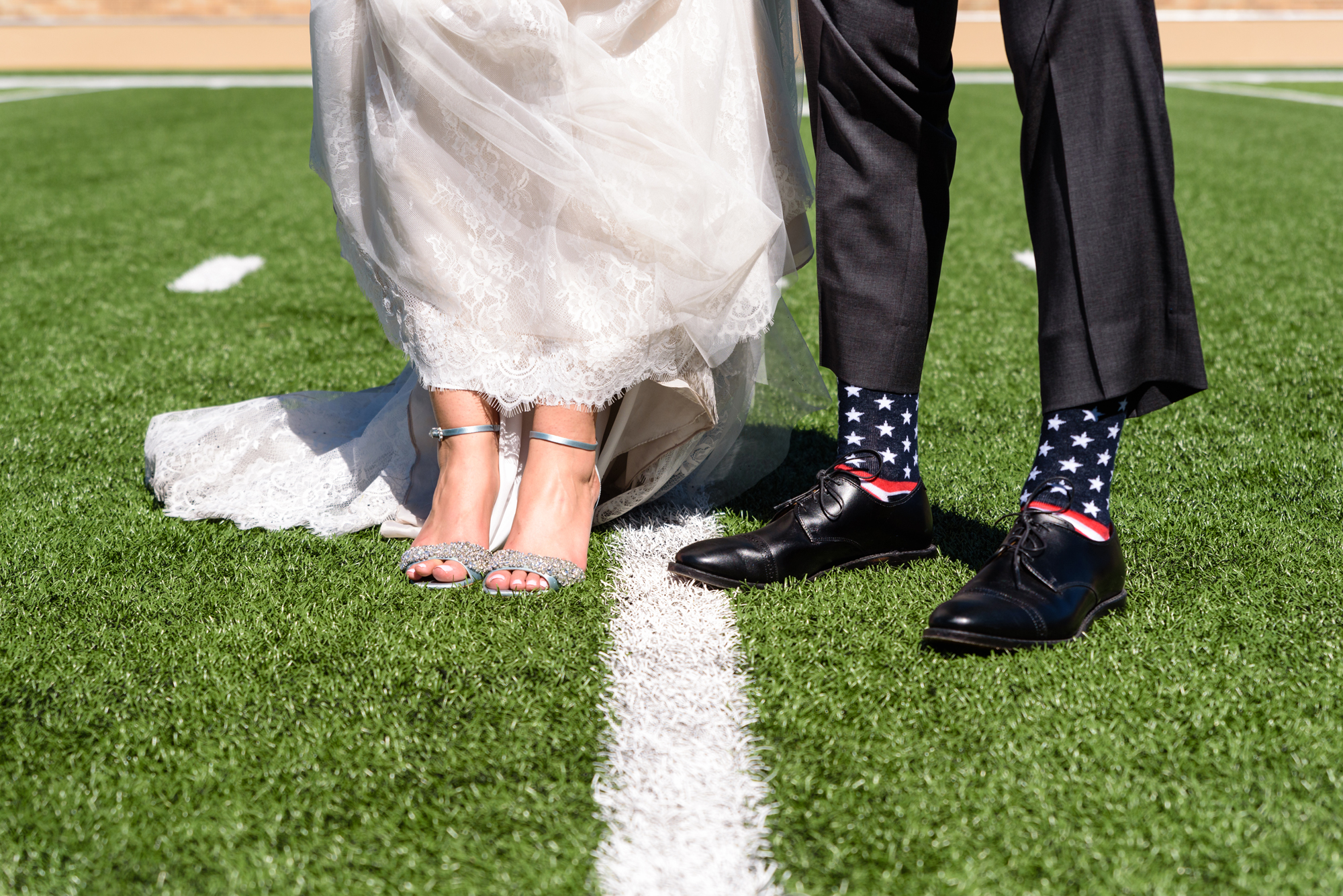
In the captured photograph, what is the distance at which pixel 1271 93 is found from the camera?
8.05 meters

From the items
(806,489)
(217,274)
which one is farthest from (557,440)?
(217,274)

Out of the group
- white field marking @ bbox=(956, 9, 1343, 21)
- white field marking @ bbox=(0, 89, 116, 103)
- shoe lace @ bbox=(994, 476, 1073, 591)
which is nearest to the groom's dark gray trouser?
shoe lace @ bbox=(994, 476, 1073, 591)

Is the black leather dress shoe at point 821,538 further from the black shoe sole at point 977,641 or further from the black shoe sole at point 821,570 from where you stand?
the black shoe sole at point 977,641

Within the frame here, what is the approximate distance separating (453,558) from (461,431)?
0.63ft

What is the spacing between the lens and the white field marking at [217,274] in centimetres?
313

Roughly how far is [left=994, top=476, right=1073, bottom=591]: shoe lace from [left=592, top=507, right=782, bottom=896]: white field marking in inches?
14.1

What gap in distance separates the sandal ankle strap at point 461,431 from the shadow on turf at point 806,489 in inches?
17.5

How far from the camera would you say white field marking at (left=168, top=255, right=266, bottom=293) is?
313cm

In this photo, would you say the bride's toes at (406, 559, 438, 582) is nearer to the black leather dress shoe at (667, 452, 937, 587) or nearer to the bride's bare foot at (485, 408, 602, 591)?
the bride's bare foot at (485, 408, 602, 591)

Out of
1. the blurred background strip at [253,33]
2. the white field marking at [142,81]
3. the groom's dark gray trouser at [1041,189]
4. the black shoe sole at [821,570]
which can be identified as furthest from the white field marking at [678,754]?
the blurred background strip at [253,33]

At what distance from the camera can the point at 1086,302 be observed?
121 cm

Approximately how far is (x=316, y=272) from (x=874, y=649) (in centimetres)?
265

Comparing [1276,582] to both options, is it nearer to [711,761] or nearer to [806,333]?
[711,761]

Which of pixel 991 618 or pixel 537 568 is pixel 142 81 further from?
pixel 991 618
